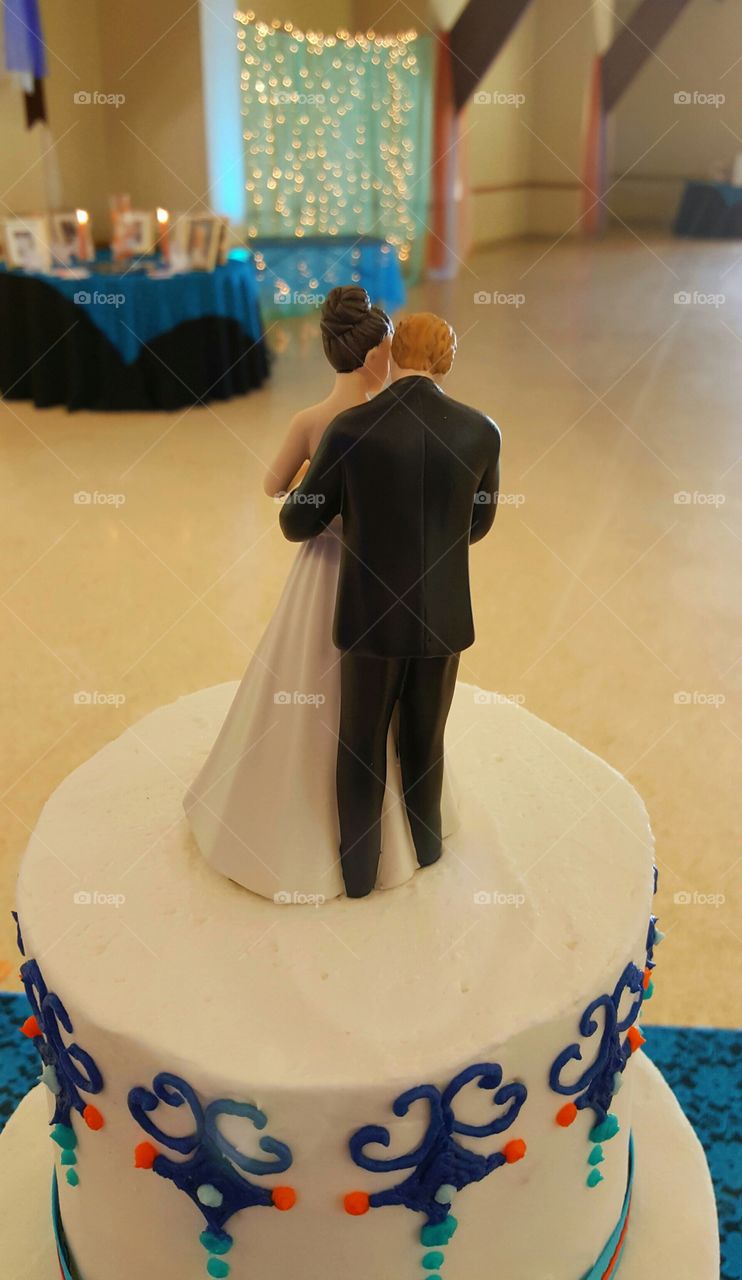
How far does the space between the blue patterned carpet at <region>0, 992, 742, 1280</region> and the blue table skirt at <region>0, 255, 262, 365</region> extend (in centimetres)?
539

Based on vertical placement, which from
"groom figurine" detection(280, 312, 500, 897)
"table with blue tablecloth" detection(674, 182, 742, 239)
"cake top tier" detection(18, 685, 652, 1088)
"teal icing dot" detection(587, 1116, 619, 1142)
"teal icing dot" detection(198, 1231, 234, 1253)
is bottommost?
"table with blue tablecloth" detection(674, 182, 742, 239)

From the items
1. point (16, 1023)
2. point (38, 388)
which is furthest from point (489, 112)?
point (16, 1023)

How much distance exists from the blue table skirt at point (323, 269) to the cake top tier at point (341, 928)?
27.2 feet

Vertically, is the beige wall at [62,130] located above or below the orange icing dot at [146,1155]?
above

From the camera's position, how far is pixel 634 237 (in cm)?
1402

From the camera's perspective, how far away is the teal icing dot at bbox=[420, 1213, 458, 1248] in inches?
64.2

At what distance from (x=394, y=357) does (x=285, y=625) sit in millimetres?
462

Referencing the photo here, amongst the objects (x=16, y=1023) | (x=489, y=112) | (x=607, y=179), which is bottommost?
(x=16, y=1023)

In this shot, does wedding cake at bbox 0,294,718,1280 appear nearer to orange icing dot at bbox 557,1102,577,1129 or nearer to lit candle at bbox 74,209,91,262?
orange icing dot at bbox 557,1102,577,1129

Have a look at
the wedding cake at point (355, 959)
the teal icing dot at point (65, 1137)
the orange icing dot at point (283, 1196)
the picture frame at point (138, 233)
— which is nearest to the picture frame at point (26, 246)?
the picture frame at point (138, 233)

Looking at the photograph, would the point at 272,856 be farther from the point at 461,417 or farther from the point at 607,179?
the point at 607,179

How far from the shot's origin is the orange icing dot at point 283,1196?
156 cm

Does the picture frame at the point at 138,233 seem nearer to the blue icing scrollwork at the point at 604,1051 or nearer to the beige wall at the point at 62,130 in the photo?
the beige wall at the point at 62,130

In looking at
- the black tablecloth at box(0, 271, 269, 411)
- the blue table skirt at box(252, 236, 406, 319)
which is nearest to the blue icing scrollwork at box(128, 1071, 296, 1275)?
the black tablecloth at box(0, 271, 269, 411)
